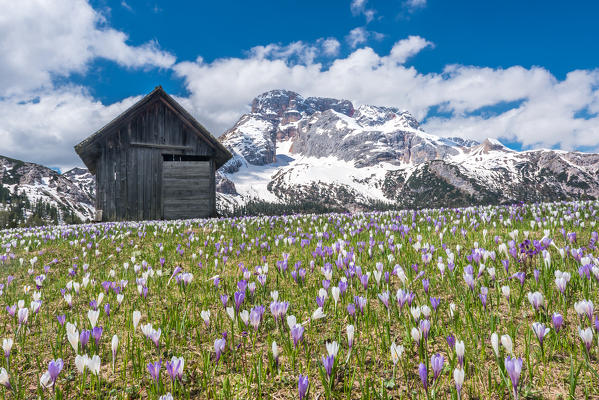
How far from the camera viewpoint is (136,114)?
21.5 metres

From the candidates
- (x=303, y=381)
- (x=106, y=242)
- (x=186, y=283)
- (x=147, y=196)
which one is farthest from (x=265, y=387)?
(x=147, y=196)

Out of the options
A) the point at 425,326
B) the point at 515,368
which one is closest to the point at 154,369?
the point at 425,326

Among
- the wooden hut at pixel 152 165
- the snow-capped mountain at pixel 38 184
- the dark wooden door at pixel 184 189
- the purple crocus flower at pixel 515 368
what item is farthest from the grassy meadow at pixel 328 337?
the snow-capped mountain at pixel 38 184

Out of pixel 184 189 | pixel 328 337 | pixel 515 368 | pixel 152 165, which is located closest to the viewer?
pixel 515 368

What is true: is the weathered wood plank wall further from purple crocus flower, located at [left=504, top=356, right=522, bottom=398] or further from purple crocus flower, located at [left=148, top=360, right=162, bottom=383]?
purple crocus flower, located at [left=504, top=356, right=522, bottom=398]

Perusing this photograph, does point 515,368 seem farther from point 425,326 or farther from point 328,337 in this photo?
point 328,337

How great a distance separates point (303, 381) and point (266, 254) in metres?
5.31

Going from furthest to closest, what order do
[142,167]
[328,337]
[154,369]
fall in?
[142,167]
[328,337]
[154,369]

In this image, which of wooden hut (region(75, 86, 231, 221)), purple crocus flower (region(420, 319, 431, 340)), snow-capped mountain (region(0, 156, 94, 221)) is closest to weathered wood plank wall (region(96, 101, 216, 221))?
wooden hut (region(75, 86, 231, 221))

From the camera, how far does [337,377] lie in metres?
2.42

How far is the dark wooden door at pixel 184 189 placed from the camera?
21.7 metres

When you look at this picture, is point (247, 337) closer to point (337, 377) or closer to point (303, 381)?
point (337, 377)

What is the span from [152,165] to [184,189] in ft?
8.46

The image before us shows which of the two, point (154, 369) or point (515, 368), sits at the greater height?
point (515, 368)
